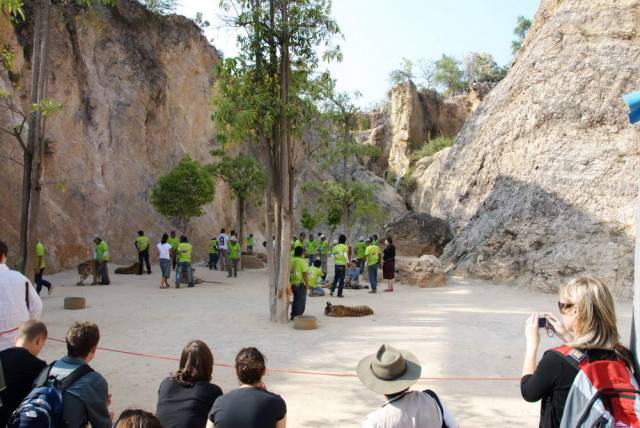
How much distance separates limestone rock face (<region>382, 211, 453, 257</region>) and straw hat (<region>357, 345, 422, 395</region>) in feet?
67.6

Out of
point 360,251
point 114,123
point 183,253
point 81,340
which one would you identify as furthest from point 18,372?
point 114,123

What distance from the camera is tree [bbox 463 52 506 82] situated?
52031 mm

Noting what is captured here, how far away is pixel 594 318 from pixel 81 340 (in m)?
2.93

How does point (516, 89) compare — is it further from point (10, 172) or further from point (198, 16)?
point (10, 172)

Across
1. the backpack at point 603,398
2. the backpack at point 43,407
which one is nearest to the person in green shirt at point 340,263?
the backpack at point 43,407

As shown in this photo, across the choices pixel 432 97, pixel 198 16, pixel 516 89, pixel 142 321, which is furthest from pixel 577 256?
pixel 432 97

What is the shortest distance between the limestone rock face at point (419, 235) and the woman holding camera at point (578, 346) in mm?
20584

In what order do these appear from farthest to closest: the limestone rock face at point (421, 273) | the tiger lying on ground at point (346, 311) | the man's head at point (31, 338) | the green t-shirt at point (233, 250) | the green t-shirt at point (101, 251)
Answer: the green t-shirt at point (233, 250) → the limestone rock face at point (421, 273) → the green t-shirt at point (101, 251) → the tiger lying on ground at point (346, 311) → the man's head at point (31, 338)

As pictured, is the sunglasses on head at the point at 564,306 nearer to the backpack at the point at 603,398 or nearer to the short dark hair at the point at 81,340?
the backpack at the point at 603,398

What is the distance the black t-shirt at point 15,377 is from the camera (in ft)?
12.0

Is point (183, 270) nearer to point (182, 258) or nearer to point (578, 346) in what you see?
point (182, 258)

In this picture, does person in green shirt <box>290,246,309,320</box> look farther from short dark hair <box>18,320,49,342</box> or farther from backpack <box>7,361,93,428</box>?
backpack <box>7,361,93,428</box>

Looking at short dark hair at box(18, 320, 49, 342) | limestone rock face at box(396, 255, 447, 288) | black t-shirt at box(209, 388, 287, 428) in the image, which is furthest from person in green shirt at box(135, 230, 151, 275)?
black t-shirt at box(209, 388, 287, 428)

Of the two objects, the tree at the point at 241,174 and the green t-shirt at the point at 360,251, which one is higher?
the tree at the point at 241,174
